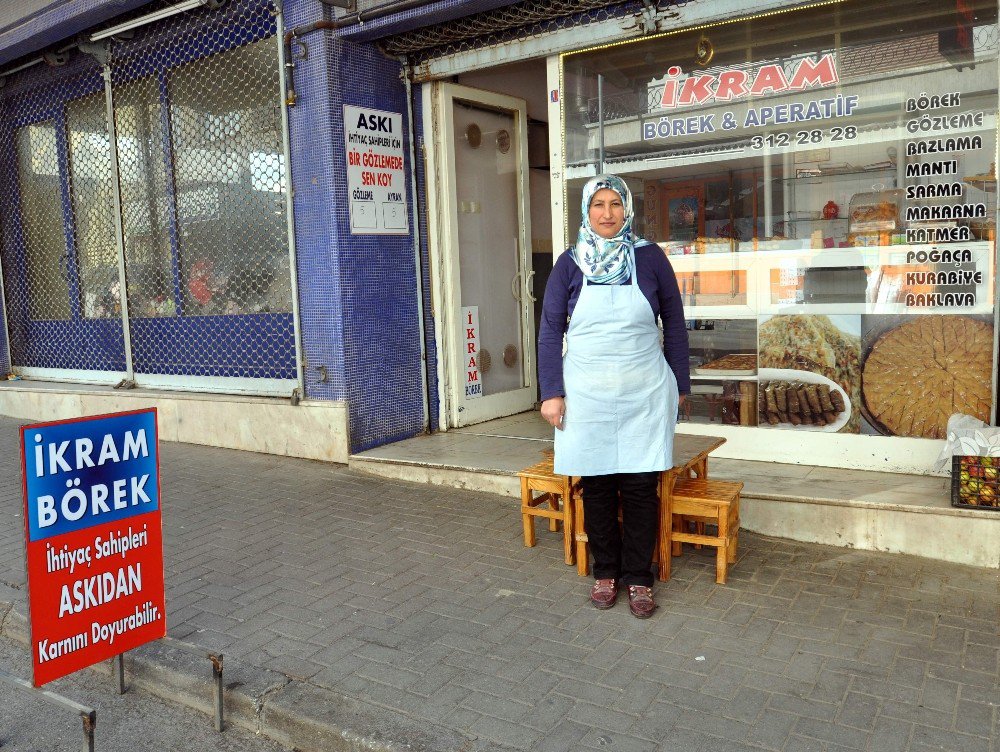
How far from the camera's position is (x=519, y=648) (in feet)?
11.8

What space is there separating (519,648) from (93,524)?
1736mm

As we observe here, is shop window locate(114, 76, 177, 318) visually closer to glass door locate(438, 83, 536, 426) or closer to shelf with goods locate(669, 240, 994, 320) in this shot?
glass door locate(438, 83, 536, 426)

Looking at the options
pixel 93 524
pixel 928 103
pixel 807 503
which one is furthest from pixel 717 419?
pixel 93 524

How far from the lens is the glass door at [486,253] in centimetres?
717

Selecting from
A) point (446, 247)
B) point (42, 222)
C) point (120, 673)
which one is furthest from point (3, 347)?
point (120, 673)

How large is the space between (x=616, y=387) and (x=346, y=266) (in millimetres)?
3343

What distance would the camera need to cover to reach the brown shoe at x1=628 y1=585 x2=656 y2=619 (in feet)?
12.5

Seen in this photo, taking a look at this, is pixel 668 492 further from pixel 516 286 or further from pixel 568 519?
pixel 516 286

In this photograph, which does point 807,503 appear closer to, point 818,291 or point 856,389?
point 856,389

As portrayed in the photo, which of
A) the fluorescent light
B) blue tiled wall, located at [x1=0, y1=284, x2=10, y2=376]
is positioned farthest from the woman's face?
blue tiled wall, located at [x1=0, y1=284, x2=10, y2=376]

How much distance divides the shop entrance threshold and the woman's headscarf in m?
1.77

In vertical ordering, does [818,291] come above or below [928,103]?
below

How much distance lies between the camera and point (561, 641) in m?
3.63

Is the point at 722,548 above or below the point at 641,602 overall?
above
